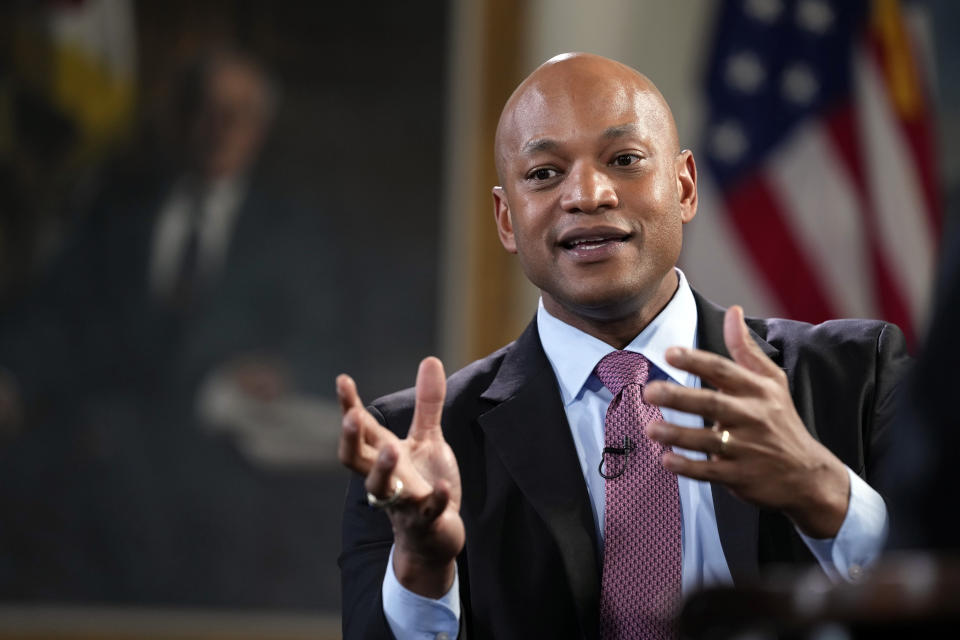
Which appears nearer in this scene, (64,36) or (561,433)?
(561,433)

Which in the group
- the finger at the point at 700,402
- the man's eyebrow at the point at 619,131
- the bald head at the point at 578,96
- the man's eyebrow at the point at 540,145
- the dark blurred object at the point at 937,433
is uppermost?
the bald head at the point at 578,96

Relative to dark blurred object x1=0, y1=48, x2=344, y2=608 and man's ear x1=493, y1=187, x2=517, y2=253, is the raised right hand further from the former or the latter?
dark blurred object x1=0, y1=48, x2=344, y2=608

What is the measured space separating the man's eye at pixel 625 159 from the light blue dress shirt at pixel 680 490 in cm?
28

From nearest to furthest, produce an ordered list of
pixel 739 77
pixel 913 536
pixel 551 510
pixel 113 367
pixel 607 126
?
pixel 913 536
pixel 551 510
pixel 607 126
pixel 739 77
pixel 113 367

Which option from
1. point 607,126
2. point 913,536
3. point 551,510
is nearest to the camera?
point 913,536

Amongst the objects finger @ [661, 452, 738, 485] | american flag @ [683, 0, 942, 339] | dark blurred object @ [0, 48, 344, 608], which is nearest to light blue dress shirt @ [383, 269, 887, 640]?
finger @ [661, 452, 738, 485]

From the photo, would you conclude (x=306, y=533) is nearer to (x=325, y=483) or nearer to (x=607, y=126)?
(x=325, y=483)

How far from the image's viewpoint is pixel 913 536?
81cm

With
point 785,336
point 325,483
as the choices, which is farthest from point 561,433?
point 325,483

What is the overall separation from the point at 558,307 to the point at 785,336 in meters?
0.46

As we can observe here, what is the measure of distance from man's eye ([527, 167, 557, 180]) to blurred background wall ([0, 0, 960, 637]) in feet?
8.90

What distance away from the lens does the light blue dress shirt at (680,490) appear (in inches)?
66.5

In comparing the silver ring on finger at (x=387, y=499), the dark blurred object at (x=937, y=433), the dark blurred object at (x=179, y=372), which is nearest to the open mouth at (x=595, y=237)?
the silver ring on finger at (x=387, y=499)

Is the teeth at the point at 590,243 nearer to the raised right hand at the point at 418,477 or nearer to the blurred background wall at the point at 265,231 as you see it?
the raised right hand at the point at 418,477
